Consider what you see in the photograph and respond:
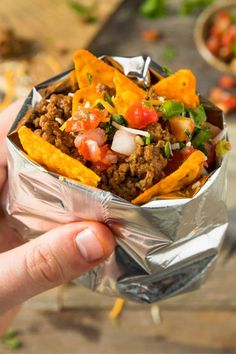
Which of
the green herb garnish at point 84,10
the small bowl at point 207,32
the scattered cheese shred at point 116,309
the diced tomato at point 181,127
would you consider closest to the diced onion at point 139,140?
the diced tomato at point 181,127

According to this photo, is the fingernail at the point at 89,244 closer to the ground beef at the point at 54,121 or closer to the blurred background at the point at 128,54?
the ground beef at the point at 54,121

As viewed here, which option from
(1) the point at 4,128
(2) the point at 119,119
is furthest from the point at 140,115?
(1) the point at 4,128

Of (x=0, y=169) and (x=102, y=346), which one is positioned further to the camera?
(x=102, y=346)

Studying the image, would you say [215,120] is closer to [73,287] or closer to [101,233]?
[101,233]

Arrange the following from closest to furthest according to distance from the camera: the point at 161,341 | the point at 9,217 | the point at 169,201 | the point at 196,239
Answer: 1. the point at 169,201
2. the point at 196,239
3. the point at 9,217
4. the point at 161,341

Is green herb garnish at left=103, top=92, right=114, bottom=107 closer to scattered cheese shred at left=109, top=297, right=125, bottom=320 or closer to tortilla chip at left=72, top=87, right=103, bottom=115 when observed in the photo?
tortilla chip at left=72, top=87, right=103, bottom=115

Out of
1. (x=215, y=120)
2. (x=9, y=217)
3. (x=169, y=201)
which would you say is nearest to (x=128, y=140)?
(x=169, y=201)
